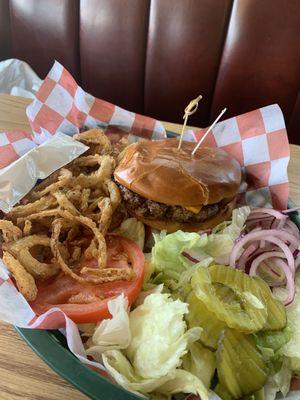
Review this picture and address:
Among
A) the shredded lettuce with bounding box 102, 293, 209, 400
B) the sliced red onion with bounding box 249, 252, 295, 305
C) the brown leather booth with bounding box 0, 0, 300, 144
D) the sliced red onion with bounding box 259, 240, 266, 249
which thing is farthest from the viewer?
the brown leather booth with bounding box 0, 0, 300, 144

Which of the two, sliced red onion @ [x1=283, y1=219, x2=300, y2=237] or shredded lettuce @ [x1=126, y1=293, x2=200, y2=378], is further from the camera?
sliced red onion @ [x1=283, y1=219, x2=300, y2=237]

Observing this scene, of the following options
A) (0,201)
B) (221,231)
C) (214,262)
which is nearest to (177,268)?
(214,262)

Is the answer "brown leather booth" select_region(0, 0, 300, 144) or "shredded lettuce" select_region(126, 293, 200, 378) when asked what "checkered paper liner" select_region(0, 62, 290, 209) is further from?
"brown leather booth" select_region(0, 0, 300, 144)

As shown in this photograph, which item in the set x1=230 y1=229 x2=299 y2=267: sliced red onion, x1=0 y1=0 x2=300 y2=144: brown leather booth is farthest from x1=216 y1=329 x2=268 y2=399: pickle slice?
x1=0 y1=0 x2=300 y2=144: brown leather booth

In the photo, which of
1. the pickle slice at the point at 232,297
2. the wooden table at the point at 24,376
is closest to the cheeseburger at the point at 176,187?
the pickle slice at the point at 232,297


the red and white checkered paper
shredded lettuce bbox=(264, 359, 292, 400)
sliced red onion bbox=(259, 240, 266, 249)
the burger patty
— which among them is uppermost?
the red and white checkered paper

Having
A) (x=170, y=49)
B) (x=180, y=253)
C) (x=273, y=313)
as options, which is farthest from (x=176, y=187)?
(x=170, y=49)

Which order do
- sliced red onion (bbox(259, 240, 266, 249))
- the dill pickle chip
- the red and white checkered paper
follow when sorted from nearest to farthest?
the dill pickle chip < sliced red onion (bbox(259, 240, 266, 249)) < the red and white checkered paper

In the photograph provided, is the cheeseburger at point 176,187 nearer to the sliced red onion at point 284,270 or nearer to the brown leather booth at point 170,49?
the sliced red onion at point 284,270

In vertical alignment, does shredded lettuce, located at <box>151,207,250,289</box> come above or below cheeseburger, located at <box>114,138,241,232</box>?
below
